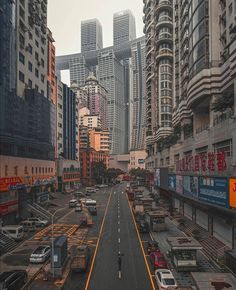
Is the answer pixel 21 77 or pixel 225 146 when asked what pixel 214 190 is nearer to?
pixel 225 146

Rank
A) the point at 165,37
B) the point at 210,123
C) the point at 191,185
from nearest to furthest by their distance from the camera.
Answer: the point at 191,185
the point at 210,123
the point at 165,37

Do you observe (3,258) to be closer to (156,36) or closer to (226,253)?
(226,253)

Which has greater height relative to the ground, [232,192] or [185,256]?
[232,192]

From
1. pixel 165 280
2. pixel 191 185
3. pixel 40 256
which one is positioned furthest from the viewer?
pixel 191 185

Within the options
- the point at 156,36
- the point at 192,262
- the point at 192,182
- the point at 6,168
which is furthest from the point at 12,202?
the point at 156,36

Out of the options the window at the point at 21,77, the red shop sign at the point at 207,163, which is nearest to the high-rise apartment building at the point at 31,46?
the window at the point at 21,77

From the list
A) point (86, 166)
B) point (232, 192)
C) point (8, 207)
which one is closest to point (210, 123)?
point (232, 192)

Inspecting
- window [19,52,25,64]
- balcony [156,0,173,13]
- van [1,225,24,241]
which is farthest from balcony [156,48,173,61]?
van [1,225,24,241]
